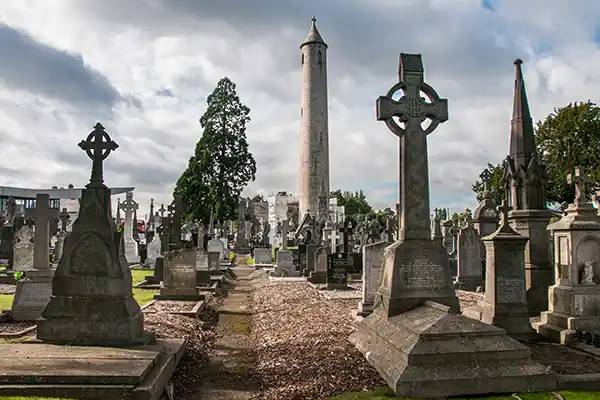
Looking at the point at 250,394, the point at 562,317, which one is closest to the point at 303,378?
the point at 250,394

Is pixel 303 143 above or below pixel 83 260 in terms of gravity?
above

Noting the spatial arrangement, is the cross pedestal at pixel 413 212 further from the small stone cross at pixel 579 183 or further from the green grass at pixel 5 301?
the green grass at pixel 5 301

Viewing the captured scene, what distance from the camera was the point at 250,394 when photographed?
6.17 m

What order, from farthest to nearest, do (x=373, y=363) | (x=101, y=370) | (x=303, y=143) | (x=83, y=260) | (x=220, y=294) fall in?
(x=303, y=143), (x=220, y=294), (x=83, y=260), (x=373, y=363), (x=101, y=370)

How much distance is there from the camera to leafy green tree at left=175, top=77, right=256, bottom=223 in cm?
4950

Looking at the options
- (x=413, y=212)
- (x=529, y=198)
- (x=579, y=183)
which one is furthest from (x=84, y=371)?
(x=529, y=198)

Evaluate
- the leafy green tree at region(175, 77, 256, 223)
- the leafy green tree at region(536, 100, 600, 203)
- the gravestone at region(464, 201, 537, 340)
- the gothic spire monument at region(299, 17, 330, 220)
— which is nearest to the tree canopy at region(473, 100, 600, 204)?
the leafy green tree at region(536, 100, 600, 203)

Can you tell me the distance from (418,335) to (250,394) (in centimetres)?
207

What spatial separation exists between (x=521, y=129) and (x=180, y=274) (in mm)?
8961

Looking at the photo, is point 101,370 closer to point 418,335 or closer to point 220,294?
point 418,335

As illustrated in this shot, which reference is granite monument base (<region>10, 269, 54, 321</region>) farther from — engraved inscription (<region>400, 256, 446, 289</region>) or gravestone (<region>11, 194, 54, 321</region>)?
engraved inscription (<region>400, 256, 446, 289</region>)

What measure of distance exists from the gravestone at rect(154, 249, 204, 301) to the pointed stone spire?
8220 millimetres

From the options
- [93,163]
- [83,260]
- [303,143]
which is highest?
[303,143]

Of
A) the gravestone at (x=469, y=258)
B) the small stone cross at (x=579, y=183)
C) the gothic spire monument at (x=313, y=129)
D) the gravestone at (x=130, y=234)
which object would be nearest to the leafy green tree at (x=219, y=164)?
the gothic spire monument at (x=313, y=129)
